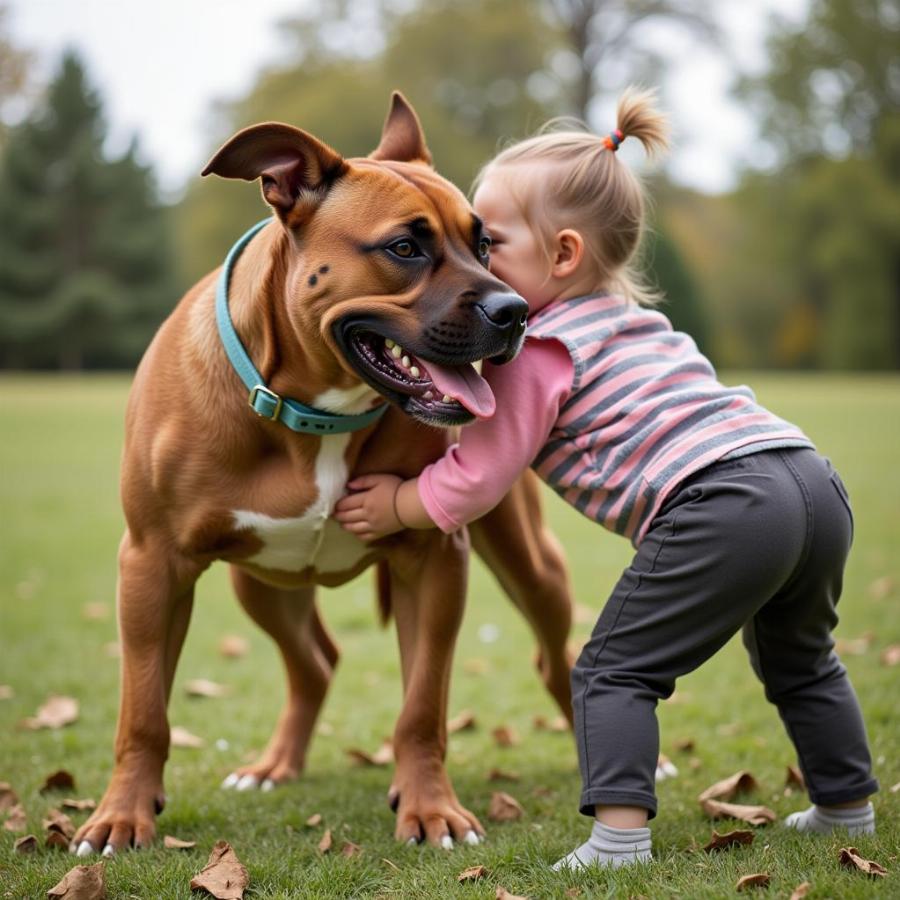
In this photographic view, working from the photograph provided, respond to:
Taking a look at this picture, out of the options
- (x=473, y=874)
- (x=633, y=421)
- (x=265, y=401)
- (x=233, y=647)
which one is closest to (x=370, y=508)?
(x=265, y=401)

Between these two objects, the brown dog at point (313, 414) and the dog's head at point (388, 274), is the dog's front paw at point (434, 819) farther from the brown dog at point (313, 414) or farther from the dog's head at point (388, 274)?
the dog's head at point (388, 274)

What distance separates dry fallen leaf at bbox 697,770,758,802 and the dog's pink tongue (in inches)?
62.1

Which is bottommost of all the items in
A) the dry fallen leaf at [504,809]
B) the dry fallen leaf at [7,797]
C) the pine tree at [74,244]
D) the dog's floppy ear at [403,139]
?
the pine tree at [74,244]

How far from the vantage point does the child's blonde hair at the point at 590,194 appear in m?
3.56

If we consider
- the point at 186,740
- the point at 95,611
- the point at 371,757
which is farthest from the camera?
the point at 95,611

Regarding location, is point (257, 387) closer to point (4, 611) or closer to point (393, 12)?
point (4, 611)

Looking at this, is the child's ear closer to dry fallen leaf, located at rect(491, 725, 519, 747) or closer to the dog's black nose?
the dog's black nose

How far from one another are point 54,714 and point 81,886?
2424mm

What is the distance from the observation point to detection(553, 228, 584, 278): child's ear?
3.53 meters

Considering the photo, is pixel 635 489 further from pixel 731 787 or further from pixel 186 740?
pixel 186 740

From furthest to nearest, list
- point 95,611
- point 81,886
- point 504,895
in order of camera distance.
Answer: point 95,611, point 81,886, point 504,895

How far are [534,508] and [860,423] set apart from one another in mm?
15336

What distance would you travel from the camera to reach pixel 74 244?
5053 cm

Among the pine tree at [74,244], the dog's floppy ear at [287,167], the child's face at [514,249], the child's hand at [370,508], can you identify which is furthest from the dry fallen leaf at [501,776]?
the pine tree at [74,244]
